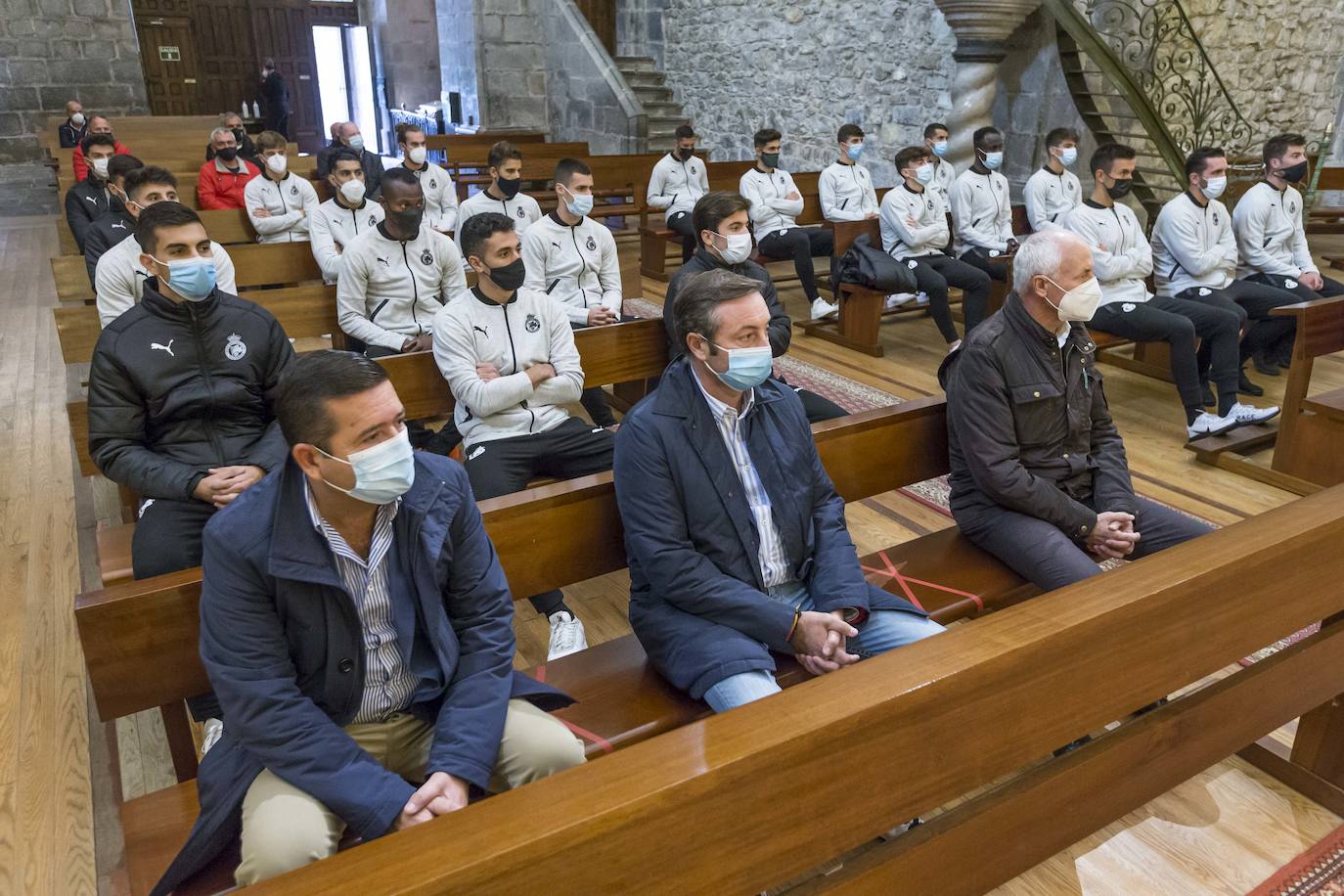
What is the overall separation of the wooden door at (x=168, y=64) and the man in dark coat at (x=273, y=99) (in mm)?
1024

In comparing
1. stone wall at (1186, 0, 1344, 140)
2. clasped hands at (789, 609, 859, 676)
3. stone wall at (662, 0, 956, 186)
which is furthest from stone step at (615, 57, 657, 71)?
clasped hands at (789, 609, 859, 676)

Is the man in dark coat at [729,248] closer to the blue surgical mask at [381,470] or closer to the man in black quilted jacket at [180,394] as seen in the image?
the man in black quilted jacket at [180,394]

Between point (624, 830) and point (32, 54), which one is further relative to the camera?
point (32, 54)

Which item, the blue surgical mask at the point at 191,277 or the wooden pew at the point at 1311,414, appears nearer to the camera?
the blue surgical mask at the point at 191,277

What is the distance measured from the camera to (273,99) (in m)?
14.9

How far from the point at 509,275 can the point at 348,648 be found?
1.78 metres

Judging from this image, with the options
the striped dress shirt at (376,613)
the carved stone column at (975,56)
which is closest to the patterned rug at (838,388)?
the striped dress shirt at (376,613)

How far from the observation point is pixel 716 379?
222 cm

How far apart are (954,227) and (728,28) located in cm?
567

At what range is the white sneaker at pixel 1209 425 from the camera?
172 inches

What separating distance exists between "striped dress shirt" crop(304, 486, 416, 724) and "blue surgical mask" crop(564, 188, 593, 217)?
327cm

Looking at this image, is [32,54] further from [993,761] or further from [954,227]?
[993,761]

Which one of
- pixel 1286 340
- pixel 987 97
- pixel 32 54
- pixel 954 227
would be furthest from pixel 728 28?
pixel 32 54

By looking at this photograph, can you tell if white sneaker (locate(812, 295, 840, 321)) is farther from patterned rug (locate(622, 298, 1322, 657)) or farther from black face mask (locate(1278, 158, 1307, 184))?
black face mask (locate(1278, 158, 1307, 184))
